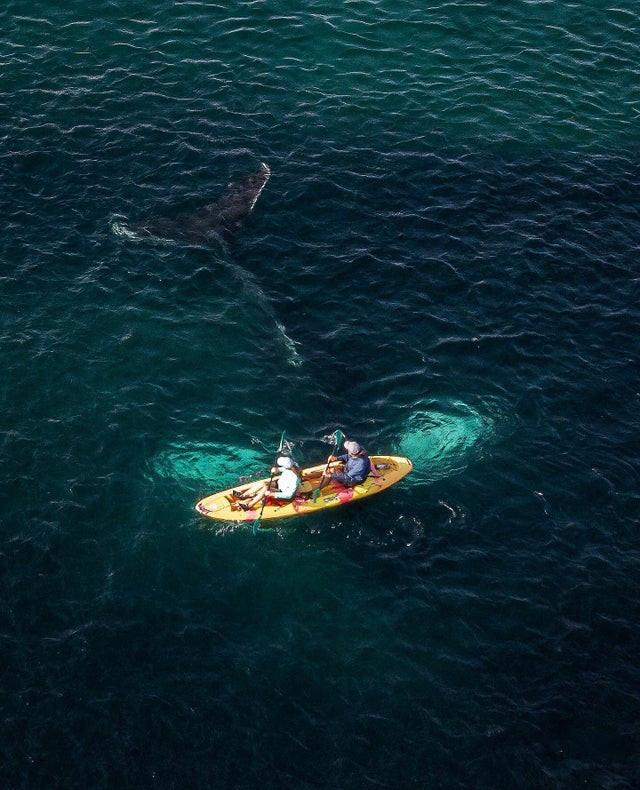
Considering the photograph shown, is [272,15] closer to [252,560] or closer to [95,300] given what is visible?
[95,300]

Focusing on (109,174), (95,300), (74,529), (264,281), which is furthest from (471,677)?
(109,174)

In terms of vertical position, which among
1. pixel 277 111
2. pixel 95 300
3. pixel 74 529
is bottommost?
pixel 74 529

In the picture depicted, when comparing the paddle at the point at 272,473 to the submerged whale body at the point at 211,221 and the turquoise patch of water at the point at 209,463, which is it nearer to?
the turquoise patch of water at the point at 209,463

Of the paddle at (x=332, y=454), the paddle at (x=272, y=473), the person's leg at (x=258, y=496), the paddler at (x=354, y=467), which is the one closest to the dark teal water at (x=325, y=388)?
the paddle at (x=272, y=473)

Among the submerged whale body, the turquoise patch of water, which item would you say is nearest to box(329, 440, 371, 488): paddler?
the turquoise patch of water

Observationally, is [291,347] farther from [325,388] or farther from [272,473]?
[272,473]
